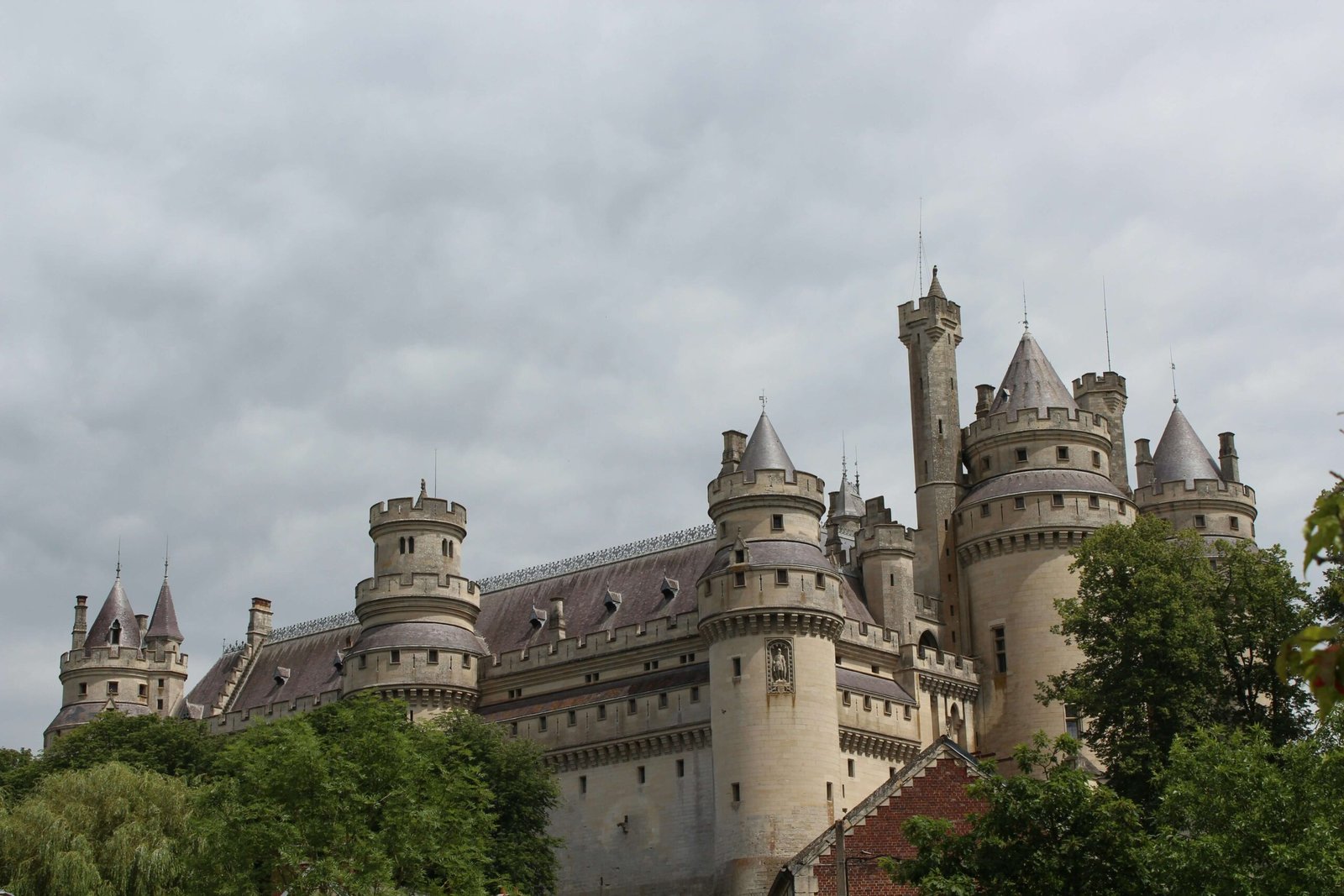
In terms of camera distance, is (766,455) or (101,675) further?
(101,675)

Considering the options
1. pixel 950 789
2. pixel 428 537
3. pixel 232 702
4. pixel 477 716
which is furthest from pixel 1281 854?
pixel 232 702

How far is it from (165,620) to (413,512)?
2830cm

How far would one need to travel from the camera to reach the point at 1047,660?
75.9m

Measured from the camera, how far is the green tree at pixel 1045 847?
33.7 meters

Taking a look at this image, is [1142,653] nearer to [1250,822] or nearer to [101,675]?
[1250,822]

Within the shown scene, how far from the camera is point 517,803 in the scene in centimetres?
6788

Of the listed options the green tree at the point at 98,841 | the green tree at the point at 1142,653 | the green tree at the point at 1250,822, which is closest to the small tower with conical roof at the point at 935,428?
the green tree at the point at 1142,653

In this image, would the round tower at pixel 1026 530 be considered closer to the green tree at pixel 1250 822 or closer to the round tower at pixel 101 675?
the green tree at pixel 1250 822

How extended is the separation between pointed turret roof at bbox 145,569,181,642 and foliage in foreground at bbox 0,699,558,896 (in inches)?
1227

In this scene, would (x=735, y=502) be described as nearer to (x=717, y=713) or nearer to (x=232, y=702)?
(x=717, y=713)

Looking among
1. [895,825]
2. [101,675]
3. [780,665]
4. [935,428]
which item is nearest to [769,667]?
[780,665]

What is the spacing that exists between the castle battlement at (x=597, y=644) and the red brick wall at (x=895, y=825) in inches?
1248

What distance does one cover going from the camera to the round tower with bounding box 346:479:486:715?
258ft

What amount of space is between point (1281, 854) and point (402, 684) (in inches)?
1932
